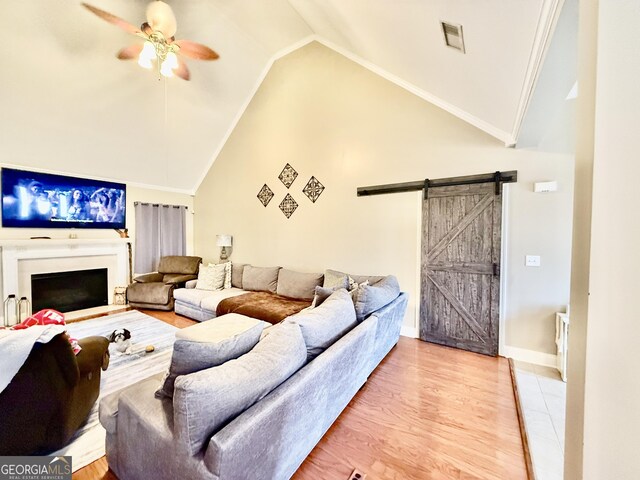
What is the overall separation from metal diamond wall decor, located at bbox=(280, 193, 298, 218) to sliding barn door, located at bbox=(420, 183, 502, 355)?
2.25m

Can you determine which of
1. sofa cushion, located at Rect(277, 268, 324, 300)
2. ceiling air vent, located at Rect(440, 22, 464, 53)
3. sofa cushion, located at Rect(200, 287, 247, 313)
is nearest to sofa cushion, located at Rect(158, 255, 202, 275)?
sofa cushion, located at Rect(200, 287, 247, 313)

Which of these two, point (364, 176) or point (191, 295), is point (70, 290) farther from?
point (364, 176)

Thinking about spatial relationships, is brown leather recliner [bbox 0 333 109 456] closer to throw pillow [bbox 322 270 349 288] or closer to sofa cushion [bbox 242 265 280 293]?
throw pillow [bbox 322 270 349 288]

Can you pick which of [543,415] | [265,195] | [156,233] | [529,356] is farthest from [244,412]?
[156,233]

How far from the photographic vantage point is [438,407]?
6.89 ft

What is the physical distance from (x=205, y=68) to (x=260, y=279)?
363cm

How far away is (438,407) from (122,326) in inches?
170

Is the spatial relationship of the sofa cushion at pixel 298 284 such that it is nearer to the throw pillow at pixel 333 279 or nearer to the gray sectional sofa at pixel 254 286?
the gray sectional sofa at pixel 254 286

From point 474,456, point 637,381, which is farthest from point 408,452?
point 637,381

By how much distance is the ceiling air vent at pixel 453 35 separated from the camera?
6.03 ft

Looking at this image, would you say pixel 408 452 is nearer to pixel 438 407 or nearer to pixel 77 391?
pixel 438 407

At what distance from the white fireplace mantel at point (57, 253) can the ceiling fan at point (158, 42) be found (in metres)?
3.36

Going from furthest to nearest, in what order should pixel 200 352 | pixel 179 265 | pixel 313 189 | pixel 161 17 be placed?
pixel 179 265 → pixel 313 189 → pixel 161 17 → pixel 200 352

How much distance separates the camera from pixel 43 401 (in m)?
1.44
